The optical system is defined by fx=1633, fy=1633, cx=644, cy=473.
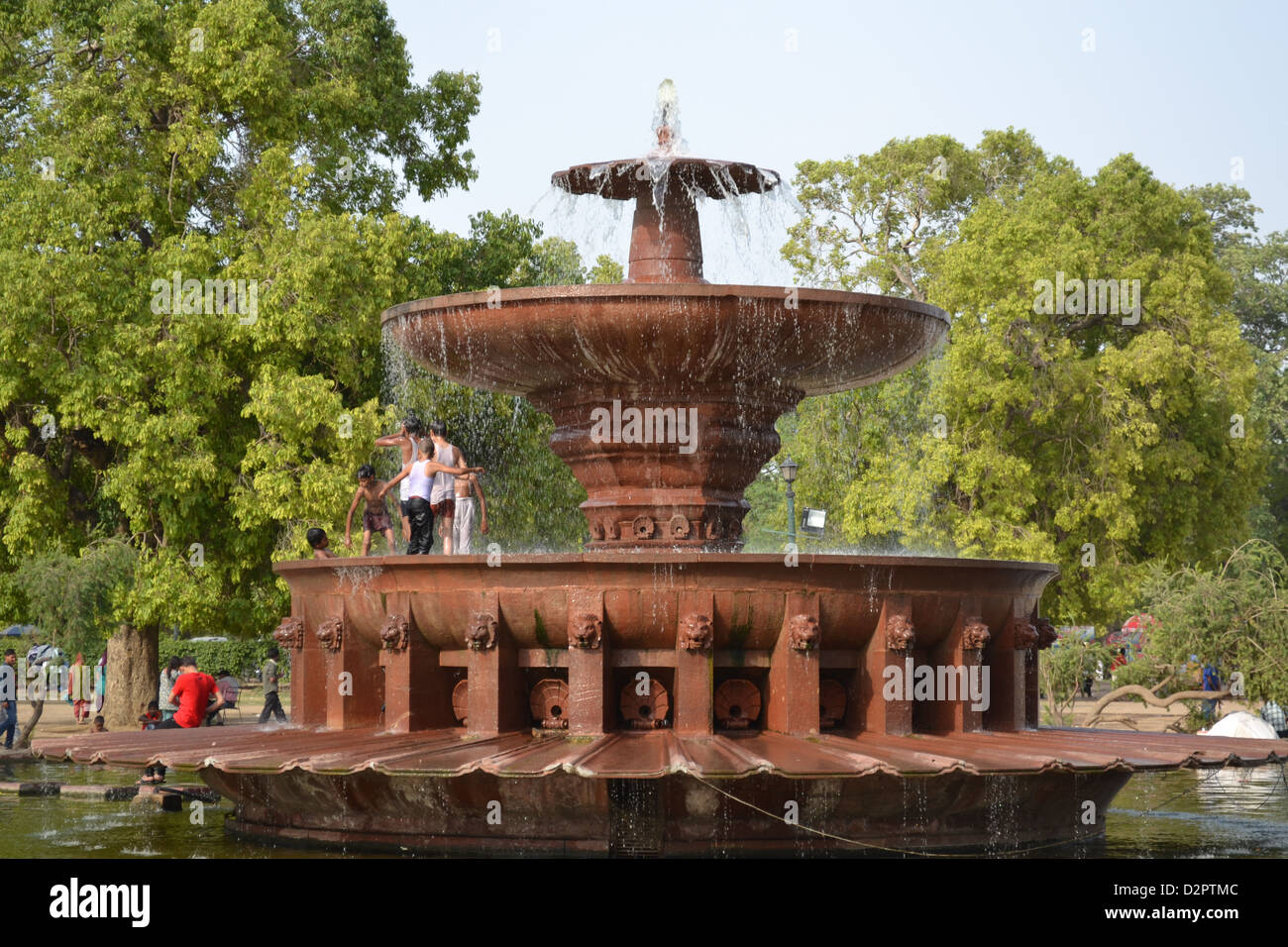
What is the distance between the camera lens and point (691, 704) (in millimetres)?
9617

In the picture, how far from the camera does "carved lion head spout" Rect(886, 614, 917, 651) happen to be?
9875 mm

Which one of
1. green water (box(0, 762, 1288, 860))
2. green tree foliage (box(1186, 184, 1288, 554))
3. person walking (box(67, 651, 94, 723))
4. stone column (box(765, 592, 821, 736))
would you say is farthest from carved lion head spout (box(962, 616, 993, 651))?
green tree foliage (box(1186, 184, 1288, 554))

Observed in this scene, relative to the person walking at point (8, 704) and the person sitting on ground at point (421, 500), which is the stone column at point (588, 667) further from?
the person walking at point (8, 704)

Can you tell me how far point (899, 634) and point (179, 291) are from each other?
49.8 feet

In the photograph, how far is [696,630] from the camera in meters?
9.48

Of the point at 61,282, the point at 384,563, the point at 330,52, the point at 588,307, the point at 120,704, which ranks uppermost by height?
the point at 330,52

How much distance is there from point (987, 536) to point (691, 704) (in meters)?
22.2

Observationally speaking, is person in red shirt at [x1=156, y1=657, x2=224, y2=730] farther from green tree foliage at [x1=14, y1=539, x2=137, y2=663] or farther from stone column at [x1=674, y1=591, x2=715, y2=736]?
green tree foliage at [x1=14, y1=539, x2=137, y2=663]

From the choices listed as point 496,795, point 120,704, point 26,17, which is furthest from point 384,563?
point 26,17

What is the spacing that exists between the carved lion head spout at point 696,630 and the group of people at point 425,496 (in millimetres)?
3570

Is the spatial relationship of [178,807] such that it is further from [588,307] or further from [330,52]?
[330,52]

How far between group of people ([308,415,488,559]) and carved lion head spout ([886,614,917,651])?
160 inches

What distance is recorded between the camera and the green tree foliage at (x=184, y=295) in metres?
21.9

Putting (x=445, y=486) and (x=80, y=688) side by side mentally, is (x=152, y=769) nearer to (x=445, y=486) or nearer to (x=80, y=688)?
(x=445, y=486)
